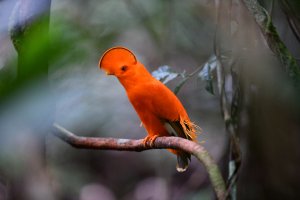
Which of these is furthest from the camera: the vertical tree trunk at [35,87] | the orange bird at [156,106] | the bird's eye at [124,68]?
the orange bird at [156,106]

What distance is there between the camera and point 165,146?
1150 mm

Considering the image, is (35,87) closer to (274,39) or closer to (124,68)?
(124,68)

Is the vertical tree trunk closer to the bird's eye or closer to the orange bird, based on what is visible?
the bird's eye

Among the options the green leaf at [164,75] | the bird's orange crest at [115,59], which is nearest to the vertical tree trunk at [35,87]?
the bird's orange crest at [115,59]

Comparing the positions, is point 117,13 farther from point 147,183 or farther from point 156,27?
point 147,183

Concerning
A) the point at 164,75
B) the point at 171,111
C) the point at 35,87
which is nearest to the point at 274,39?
the point at 171,111

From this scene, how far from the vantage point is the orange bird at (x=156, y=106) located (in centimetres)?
112

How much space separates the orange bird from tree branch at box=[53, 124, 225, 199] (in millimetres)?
41

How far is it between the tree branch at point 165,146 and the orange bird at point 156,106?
0.13ft

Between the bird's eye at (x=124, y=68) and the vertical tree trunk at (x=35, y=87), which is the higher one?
the vertical tree trunk at (x=35, y=87)

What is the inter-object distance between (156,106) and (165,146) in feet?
0.41

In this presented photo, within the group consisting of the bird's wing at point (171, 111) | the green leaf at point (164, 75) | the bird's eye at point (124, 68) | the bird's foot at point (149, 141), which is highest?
the bird's eye at point (124, 68)

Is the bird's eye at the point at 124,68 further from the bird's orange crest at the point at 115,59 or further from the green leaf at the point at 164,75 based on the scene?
the green leaf at the point at 164,75

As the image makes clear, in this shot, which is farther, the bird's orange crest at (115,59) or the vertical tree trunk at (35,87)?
the bird's orange crest at (115,59)
